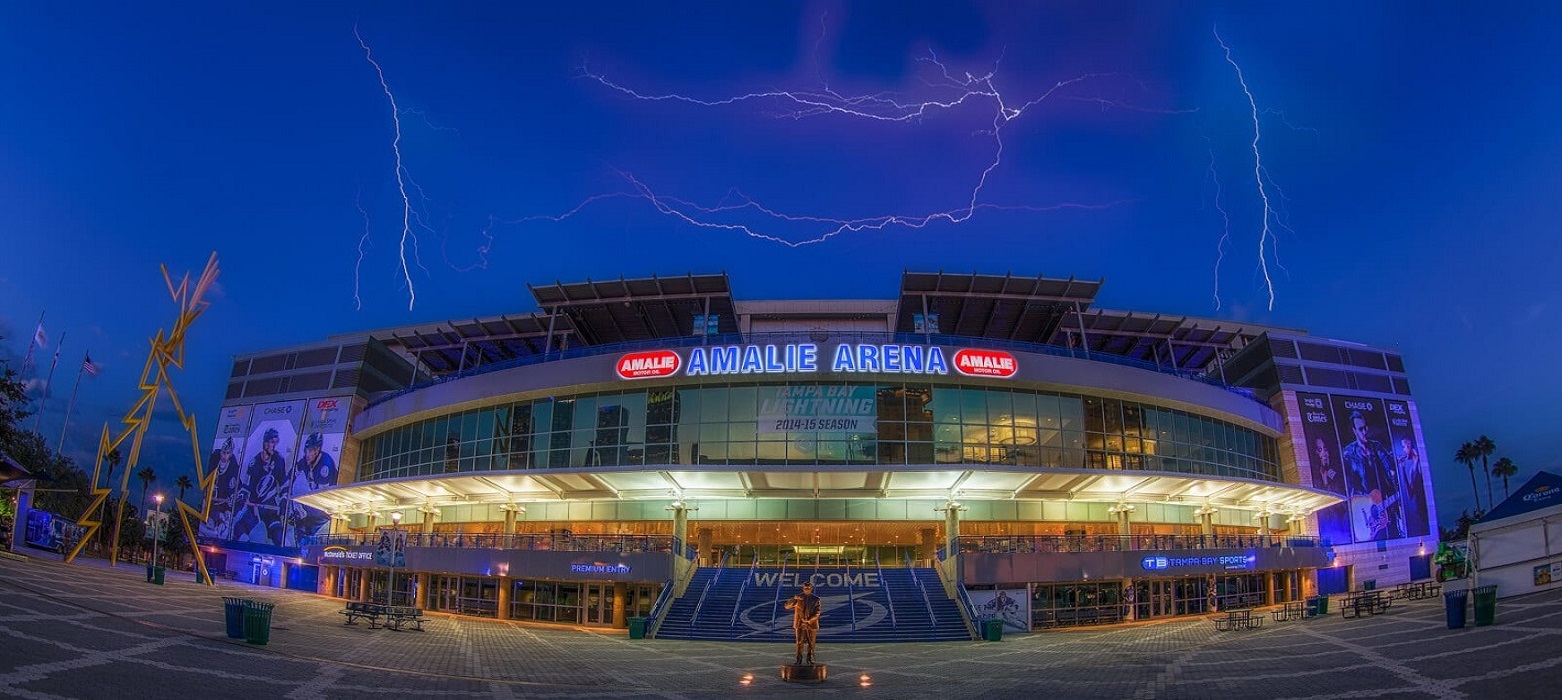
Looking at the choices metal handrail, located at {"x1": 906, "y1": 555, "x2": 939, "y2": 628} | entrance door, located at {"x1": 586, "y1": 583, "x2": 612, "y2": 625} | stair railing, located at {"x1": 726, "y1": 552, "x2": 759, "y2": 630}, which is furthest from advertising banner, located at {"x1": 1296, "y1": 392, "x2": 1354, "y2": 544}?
entrance door, located at {"x1": 586, "y1": 583, "x2": 612, "y2": 625}

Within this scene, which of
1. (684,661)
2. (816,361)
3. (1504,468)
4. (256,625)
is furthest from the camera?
(1504,468)

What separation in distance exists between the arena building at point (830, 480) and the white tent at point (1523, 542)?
12.3 meters

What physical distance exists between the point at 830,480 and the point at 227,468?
56446 mm

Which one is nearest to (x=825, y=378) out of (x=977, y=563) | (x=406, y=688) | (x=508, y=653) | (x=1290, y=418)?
(x=977, y=563)

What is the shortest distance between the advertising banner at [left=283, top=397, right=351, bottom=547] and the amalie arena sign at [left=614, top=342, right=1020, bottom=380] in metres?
36.0

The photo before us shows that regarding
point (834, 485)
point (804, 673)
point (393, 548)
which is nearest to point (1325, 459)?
point (834, 485)

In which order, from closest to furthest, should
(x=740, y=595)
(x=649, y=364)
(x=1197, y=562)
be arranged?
1. (x=740, y=595)
2. (x=1197, y=562)
3. (x=649, y=364)

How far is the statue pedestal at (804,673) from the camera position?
18.9 metres

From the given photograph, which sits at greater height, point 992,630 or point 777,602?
point 777,602

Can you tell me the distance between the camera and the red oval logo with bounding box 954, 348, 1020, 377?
3841cm

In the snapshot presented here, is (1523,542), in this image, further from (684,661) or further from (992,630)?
(684,661)

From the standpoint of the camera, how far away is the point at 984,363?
1519 inches

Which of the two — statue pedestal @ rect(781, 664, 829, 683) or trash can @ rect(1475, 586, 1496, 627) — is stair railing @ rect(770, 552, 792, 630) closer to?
statue pedestal @ rect(781, 664, 829, 683)

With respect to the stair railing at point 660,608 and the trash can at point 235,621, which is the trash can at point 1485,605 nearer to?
the stair railing at point 660,608
